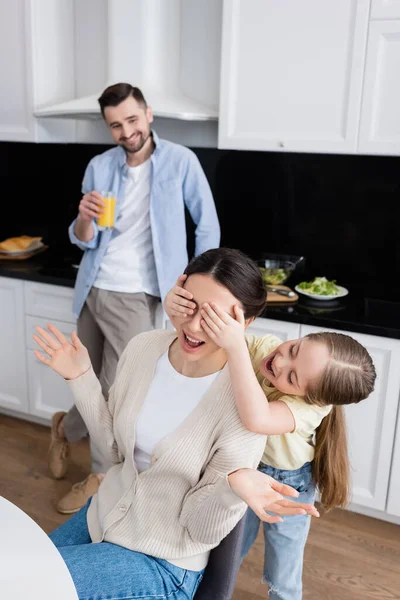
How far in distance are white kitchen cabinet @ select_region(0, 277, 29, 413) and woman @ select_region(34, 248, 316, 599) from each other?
1.63 m

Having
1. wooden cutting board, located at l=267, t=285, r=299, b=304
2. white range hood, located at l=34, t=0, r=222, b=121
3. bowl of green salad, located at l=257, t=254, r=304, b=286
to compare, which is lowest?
wooden cutting board, located at l=267, t=285, r=299, b=304

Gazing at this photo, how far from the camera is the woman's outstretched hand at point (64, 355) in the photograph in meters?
1.31

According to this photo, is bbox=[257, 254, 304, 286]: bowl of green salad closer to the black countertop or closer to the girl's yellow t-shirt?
the black countertop

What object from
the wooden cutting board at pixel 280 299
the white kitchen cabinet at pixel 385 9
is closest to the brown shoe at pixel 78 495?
the wooden cutting board at pixel 280 299

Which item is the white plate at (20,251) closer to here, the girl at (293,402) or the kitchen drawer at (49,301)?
the kitchen drawer at (49,301)

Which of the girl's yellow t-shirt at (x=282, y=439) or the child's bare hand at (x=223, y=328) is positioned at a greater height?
the child's bare hand at (x=223, y=328)

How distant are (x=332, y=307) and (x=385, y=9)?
111 cm

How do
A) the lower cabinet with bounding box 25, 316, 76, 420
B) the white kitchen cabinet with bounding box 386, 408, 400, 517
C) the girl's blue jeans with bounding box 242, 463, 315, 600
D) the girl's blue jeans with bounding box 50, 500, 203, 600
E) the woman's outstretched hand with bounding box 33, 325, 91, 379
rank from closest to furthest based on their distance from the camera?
the girl's blue jeans with bounding box 50, 500, 203, 600
the woman's outstretched hand with bounding box 33, 325, 91, 379
the girl's blue jeans with bounding box 242, 463, 315, 600
the white kitchen cabinet with bounding box 386, 408, 400, 517
the lower cabinet with bounding box 25, 316, 76, 420

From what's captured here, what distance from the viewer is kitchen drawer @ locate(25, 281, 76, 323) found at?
2.71 meters

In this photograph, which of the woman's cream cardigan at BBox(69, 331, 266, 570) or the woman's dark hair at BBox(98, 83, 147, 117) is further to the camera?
the woman's dark hair at BBox(98, 83, 147, 117)

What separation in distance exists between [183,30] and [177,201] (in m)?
0.96

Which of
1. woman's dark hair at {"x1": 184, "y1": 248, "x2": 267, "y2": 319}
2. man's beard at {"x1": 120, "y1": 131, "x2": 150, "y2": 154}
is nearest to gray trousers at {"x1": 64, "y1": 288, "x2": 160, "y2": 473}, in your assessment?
man's beard at {"x1": 120, "y1": 131, "x2": 150, "y2": 154}

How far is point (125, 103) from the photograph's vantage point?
6.97ft

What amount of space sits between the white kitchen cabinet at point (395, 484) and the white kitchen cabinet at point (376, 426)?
0.05 ft
